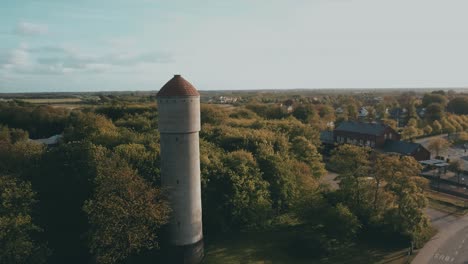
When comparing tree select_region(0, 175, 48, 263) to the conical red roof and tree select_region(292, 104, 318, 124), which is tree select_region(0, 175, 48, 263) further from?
tree select_region(292, 104, 318, 124)

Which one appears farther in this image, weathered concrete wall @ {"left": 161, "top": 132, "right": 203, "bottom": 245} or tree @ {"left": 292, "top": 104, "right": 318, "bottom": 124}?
tree @ {"left": 292, "top": 104, "right": 318, "bottom": 124}

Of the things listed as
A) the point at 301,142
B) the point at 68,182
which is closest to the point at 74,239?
the point at 68,182

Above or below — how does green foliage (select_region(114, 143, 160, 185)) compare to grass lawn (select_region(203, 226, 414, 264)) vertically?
above

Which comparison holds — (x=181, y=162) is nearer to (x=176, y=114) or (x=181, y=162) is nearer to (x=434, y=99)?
(x=176, y=114)

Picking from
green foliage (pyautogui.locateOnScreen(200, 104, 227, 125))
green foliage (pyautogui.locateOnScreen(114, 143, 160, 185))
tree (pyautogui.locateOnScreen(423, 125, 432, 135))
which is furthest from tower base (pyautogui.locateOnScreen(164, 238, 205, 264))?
tree (pyautogui.locateOnScreen(423, 125, 432, 135))

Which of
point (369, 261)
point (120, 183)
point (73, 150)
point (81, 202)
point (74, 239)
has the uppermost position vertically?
point (73, 150)

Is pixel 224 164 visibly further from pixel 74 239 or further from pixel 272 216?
pixel 74 239
